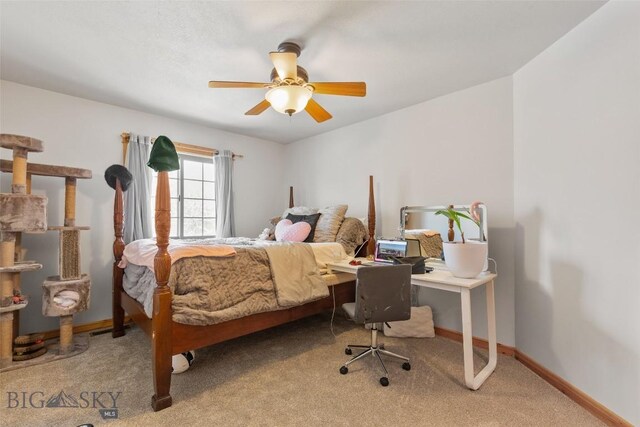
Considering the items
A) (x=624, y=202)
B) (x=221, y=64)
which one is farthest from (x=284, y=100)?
(x=624, y=202)

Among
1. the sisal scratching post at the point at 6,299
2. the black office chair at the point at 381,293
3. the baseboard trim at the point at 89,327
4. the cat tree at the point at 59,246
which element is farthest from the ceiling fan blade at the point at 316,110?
the baseboard trim at the point at 89,327

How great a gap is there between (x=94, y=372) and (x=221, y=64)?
258cm

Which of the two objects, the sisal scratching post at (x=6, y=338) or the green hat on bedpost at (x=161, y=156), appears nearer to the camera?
the green hat on bedpost at (x=161, y=156)

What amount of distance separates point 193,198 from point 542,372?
406 centimetres

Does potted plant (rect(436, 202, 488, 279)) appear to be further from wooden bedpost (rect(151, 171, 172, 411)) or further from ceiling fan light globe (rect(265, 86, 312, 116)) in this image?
wooden bedpost (rect(151, 171, 172, 411))

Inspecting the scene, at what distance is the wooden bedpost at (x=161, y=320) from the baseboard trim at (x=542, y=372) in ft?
5.97

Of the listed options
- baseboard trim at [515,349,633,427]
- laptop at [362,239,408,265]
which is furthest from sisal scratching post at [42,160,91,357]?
baseboard trim at [515,349,633,427]

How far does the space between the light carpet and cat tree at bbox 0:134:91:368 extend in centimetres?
27

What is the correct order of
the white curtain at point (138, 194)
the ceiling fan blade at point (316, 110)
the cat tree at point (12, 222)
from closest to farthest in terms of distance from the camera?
the cat tree at point (12, 222), the ceiling fan blade at point (316, 110), the white curtain at point (138, 194)

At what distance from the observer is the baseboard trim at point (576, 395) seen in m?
1.58

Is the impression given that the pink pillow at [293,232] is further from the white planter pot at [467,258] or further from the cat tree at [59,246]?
the cat tree at [59,246]

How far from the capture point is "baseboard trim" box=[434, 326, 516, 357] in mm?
2438

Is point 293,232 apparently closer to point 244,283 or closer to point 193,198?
point 244,283

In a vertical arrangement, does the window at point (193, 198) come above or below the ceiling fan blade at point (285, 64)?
below
